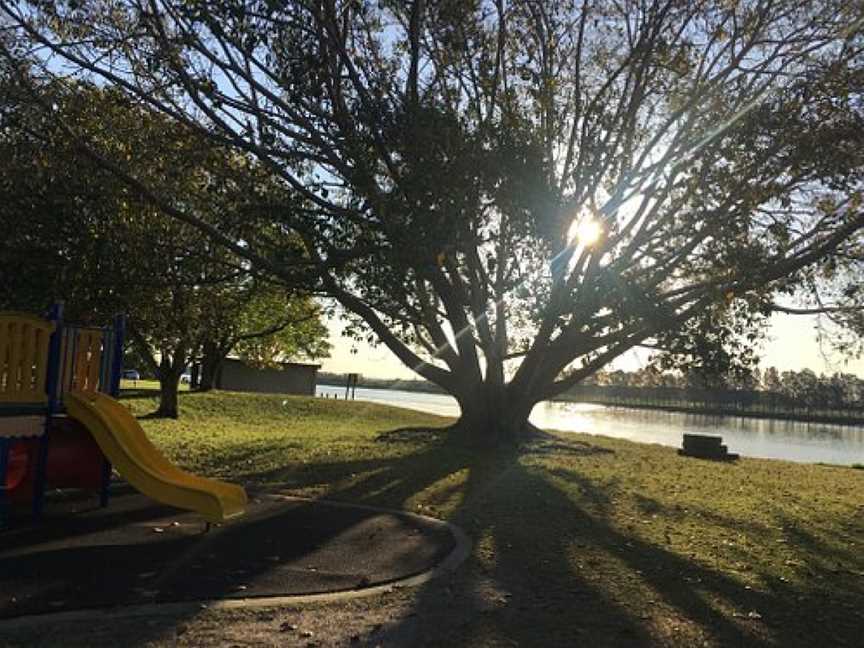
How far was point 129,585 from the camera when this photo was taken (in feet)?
18.4

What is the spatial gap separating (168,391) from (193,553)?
19.2m

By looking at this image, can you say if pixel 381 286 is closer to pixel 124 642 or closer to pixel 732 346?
pixel 124 642

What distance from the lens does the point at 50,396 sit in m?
8.11

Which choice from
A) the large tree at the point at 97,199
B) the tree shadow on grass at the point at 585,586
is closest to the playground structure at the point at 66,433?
the tree shadow on grass at the point at 585,586

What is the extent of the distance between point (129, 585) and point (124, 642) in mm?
1176

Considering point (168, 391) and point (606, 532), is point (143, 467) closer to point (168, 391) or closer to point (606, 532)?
point (606, 532)

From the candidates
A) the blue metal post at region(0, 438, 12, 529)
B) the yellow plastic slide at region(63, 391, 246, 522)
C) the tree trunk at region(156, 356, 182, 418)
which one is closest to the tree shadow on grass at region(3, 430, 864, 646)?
the yellow plastic slide at region(63, 391, 246, 522)

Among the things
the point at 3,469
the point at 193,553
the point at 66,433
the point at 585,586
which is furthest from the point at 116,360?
the point at 585,586

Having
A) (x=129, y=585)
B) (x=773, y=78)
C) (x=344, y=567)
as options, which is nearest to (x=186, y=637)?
(x=129, y=585)

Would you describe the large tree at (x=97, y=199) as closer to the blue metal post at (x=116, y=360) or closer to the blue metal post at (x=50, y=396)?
the blue metal post at (x=116, y=360)

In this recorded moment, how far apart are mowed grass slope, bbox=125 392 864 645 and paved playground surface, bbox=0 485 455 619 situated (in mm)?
661

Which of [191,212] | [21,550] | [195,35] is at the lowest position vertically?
[21,550]

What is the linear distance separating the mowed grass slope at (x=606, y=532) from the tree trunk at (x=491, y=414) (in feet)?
2.23

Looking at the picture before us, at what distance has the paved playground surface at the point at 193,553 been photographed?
552 centimetres
